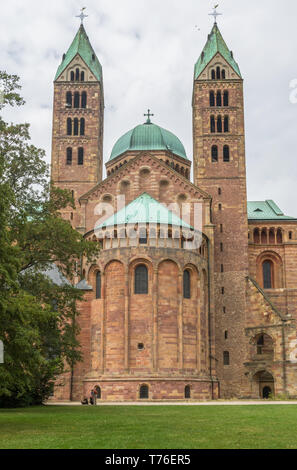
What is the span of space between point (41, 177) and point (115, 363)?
17.7m

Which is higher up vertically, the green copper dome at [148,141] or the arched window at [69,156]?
the green copper dome at [148,141]

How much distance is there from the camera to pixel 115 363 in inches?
→ 1711

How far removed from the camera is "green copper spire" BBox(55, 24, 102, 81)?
217 ft

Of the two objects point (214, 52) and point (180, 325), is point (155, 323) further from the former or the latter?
point (214, 52)

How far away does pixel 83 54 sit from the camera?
67.0 meters

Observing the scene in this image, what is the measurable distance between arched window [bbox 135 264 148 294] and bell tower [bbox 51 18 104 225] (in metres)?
18.1

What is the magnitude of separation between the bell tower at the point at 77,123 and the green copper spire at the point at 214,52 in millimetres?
11955

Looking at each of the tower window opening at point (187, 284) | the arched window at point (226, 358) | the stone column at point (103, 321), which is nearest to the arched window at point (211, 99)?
the tower window opening at point (187, 284)

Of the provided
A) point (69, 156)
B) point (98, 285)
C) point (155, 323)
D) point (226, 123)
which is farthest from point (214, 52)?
point (155, 323)

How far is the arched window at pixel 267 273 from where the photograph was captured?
5994 centimetres

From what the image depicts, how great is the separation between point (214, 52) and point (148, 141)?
495 inches

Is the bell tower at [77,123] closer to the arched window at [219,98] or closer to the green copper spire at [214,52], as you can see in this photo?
the green copper spire at [214,52]

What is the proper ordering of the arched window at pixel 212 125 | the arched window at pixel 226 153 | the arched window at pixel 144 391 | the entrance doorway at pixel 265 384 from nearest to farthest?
the arched window at pixel 144 391, the entrance doorway at pixel 265 384, the arched window at pixel 226 153, the arched window at pixel 212 125

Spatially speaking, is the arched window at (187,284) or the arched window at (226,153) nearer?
the arched window at (187,284)
